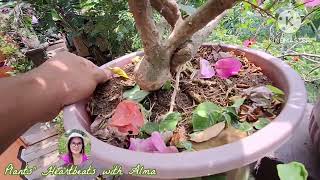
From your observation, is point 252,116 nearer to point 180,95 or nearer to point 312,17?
point 180,95

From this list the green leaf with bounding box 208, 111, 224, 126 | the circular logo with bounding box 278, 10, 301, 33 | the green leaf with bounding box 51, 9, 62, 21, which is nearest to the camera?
the green leaf with bounding box 208, 111, 224, 126

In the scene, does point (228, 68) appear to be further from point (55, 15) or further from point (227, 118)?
point (55, 15)

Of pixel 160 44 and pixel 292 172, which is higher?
pixel 160 44

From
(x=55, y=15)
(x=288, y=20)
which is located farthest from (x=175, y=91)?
(x=55, y=15)

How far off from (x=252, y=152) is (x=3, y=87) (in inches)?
12.8

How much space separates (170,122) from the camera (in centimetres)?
49

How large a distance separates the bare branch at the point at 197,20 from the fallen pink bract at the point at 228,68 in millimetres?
116

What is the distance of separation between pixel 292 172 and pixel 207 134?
Answer: 12 cm

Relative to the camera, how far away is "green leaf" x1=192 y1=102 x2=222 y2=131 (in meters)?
0.47

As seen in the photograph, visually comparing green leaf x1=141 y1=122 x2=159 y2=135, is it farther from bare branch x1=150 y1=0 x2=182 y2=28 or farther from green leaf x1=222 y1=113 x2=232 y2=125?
bare branch x1=150 y1=0 x2=182 y2=28

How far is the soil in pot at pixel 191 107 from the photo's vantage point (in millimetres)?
457

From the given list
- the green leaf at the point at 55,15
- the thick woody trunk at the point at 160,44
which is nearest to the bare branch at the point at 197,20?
the thick woody trunk at the point at 160,44

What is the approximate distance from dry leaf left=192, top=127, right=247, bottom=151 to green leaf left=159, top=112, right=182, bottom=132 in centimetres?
4

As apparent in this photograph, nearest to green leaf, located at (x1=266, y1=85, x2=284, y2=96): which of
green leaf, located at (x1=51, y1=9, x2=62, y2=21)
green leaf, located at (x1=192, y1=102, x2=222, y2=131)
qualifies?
green leaf, located at (x1=192, y1=102, x2=222, y2=131)
